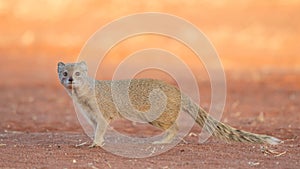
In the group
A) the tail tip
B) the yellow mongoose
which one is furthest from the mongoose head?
the tail tip

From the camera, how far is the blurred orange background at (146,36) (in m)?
28.5

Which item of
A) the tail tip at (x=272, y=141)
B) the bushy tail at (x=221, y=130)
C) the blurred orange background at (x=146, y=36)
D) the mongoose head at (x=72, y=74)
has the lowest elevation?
the tail tip at (x=272, y=141)

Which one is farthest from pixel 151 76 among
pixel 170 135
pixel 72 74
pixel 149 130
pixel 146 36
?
pixel 72 74

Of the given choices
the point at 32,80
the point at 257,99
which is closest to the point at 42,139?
the point at 257,99

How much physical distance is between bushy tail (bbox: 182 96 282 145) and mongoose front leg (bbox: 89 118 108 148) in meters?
1.13

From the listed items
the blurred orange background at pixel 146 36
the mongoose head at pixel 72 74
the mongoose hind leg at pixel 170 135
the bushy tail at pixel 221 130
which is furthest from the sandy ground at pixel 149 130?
the blurred orange background at pixel 146 36

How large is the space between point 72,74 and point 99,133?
86 centimetres

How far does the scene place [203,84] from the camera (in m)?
21.8

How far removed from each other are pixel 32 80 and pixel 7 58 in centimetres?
639

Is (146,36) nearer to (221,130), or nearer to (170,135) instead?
(170,135)

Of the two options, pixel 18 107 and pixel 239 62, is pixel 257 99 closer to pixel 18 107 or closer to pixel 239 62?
pixel 18 107

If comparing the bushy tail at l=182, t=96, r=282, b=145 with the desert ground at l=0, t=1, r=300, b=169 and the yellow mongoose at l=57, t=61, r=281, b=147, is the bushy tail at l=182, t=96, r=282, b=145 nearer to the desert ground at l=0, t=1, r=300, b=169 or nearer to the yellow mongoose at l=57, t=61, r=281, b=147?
the yellow mongoose at l=57, t=61, r=281, b=147

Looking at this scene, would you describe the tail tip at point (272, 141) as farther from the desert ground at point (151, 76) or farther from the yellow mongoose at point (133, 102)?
the yellow mongoose at point (133, 102)

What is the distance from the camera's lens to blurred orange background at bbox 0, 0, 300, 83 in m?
28.5
